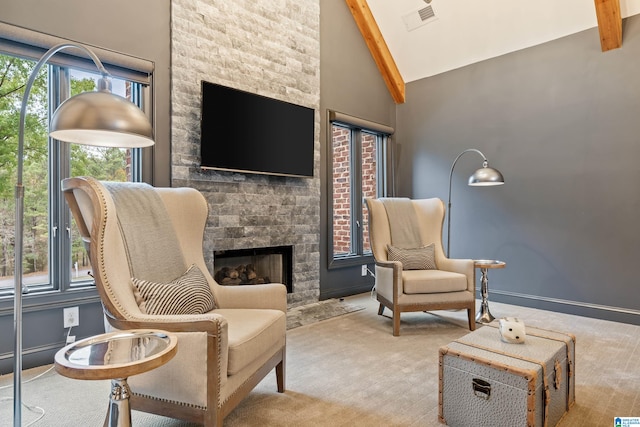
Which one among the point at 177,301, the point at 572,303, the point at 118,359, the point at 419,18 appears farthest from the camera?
the point at 419,18

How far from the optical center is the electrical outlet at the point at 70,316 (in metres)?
2.59

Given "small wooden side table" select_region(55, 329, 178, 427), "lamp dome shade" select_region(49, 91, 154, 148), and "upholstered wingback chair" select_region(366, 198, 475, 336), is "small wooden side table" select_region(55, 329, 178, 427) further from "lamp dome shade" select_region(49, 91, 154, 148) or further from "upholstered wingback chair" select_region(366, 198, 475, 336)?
"upholstered wingback chair" select_region(366, 198, 475, 336)

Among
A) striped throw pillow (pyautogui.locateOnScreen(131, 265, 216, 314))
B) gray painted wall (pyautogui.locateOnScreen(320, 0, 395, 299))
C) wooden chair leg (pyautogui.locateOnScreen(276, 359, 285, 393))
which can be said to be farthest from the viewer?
gray painted wall (pyautogui.locateOnScreen(320, 0, 395, 299))

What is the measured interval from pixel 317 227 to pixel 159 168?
172 centimetres

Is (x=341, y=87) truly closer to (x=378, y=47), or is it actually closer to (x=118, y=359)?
(x=378, y=47)

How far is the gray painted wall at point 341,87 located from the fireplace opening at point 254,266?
470mm

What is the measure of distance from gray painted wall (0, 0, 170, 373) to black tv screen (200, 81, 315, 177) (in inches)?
13.3

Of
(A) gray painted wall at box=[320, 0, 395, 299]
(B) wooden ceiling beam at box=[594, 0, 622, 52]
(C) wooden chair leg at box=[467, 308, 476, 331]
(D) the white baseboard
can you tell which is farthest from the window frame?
(B) wooden ceiling beam at box=[594, 0, 622, 52]

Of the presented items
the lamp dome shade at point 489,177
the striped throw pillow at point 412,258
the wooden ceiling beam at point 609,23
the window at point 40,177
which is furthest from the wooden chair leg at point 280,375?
the wooden ceiling beam at point 609,23

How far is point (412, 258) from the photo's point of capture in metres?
3.52

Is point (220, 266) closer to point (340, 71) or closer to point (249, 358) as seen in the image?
point (249, 358)

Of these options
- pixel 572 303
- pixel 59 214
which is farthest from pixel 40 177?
pixel 572 303

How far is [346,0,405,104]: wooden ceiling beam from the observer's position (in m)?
4.55

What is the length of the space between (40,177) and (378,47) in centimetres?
379
